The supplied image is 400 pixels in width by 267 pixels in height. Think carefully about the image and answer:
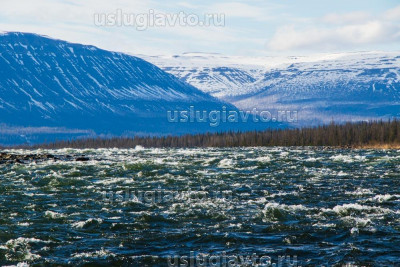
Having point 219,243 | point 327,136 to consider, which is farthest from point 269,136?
point 219,243

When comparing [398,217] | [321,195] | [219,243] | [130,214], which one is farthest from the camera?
[321,195]

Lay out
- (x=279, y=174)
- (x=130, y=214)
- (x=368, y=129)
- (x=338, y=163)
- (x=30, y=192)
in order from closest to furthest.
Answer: (x=130, y=214) → (x=30, y=192) → (x=279, y=174) → (x=338, y=163) → (x=368, y=129)

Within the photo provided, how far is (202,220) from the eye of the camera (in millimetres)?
28719

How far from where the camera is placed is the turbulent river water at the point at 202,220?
22281 millimetres

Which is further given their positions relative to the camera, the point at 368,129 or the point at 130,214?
the point at 368,129

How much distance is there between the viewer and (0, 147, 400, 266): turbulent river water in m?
22.3

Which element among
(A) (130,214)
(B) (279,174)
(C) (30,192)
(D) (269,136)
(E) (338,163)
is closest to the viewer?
(A) (130,214)

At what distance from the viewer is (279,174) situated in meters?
49.9

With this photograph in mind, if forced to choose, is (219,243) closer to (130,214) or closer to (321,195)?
(130,214)

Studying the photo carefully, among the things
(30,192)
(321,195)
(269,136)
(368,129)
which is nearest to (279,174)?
(321,195)

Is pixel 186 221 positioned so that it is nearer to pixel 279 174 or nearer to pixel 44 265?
pixel 44 265

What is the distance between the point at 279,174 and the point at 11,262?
102 ft

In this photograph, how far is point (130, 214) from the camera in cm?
3044

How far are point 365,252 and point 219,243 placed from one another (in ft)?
→ 18.6
